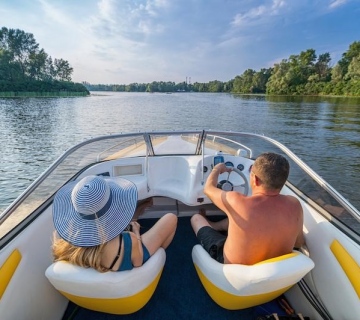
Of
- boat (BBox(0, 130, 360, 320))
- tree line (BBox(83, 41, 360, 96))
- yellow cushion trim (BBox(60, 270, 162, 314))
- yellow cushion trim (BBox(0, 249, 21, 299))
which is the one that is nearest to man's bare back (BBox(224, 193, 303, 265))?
boat (BBox(0, 130, 360, 320))

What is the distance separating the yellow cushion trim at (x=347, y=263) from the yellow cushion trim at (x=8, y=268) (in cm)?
193

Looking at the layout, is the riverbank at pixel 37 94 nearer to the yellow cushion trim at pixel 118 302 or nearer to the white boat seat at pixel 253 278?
the yellow cushion trim at pixel 118 302

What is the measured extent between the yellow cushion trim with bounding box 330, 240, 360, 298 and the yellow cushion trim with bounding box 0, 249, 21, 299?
193 cm

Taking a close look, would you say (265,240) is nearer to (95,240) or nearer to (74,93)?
(95,240)

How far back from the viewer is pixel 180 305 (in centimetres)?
195

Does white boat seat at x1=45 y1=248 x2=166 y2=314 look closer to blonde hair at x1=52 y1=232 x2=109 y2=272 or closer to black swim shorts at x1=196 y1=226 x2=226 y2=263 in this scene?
blonde hair at x1=52 y1=232 x2=109 y2=272

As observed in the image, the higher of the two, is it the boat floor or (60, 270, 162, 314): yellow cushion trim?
(60, 270, 162, 314): yellow cushion trim

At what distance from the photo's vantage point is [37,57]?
66.3m

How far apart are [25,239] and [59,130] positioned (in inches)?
649

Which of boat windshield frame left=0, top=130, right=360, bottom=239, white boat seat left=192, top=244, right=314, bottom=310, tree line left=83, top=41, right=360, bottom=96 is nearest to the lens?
white boat seat left=192, top=244, right=314, bottom=310

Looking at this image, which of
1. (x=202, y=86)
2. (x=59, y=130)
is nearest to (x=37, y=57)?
(x=59, y=130)

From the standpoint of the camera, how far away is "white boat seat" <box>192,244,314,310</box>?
50.6 inches

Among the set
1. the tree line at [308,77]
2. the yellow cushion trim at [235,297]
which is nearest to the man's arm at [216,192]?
the yellow cushion trim at [235,297]

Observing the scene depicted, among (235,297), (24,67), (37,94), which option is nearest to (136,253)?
(235,297)
